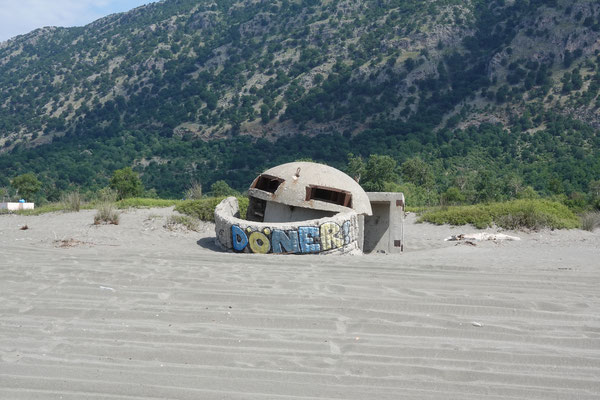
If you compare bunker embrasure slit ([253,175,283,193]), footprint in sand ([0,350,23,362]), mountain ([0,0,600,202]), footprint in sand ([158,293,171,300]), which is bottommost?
footprint in sand ([0,350,23,362])

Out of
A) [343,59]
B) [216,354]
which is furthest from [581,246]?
[343,59]

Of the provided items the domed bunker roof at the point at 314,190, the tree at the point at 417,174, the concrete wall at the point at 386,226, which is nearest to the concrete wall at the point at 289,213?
the domed bunker roof at the point at 314,190

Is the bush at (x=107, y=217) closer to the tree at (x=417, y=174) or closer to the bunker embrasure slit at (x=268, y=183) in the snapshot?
the bunker embrasure slit at (x=268, y=183)

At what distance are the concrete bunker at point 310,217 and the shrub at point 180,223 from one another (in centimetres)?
133

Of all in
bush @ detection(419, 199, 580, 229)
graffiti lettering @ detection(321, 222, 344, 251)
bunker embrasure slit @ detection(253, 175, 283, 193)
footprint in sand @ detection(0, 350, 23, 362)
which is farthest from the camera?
bush @ detection(419, 199, 580, 229)

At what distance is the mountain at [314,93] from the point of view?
54.3m

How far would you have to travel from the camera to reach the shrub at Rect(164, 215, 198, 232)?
15.7 m

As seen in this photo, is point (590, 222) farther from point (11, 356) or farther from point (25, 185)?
point (25, 185)

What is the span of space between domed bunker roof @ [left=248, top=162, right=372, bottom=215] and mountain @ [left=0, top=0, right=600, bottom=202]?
92.0 ft

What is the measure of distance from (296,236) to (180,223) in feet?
18.5

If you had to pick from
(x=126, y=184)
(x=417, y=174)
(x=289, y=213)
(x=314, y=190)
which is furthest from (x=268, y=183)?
(x=417, y=174)

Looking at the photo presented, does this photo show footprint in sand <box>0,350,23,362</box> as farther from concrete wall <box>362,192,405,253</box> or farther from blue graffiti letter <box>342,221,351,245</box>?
concrete wall <box>362,192,405,253</box>

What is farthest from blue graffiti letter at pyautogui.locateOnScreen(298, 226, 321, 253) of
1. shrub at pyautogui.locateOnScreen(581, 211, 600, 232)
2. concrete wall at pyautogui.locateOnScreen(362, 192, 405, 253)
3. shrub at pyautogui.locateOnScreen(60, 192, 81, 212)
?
shrub at pyautogui.locateOnScreen(581, 211, 600, 232)

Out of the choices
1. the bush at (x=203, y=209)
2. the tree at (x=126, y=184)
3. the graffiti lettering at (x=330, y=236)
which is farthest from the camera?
the tree at (x=126, y=184)
